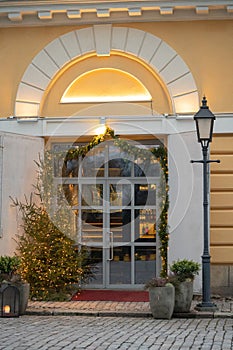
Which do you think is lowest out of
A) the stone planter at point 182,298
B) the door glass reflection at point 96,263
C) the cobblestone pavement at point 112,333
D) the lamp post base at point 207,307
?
the cobblestone pavement at point 112,333

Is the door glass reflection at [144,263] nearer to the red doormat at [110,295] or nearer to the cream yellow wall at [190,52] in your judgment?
the red doormat at [110,295]

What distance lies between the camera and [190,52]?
49.1 ft

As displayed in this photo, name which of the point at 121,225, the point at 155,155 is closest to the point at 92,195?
the point at 121,225

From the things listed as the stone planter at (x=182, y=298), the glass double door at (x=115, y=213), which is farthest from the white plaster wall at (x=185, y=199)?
the stone planter at (x=182, y=298)

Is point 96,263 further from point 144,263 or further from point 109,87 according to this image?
point 109,87

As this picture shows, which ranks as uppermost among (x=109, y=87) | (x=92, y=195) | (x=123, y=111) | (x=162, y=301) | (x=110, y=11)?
(x=110, y=11)

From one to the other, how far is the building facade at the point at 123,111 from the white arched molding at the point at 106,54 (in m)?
0.02

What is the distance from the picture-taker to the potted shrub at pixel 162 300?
39.9 ft

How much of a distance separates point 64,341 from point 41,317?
9.68 ft

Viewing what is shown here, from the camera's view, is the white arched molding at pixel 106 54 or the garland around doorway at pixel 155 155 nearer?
the garland around doorway at pixel 155 155

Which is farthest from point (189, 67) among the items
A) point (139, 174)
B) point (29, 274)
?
point (29, 274)

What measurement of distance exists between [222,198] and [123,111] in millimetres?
2946

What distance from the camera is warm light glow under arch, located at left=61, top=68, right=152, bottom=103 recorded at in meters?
15.2

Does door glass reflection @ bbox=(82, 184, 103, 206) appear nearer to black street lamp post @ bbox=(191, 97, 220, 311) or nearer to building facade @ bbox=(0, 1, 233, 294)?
building facade @ bbox=(0, 1, 233, 294)
